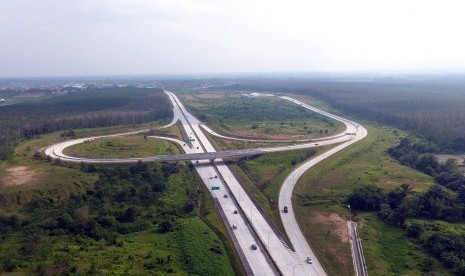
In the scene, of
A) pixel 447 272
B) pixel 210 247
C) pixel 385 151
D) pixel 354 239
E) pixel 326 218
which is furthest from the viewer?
pixel 385 151

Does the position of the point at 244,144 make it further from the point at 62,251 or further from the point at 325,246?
the point at 62,251

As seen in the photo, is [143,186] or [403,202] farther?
[143,186]

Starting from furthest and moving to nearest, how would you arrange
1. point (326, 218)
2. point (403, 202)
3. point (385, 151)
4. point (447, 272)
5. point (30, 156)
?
1. point (385, 151)
2. point (30, 156)
3. point (403, 202)
4. point (326, 218)
5. point (447, 272)

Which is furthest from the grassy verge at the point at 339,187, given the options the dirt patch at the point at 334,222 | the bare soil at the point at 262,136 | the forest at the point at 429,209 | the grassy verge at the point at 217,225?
the bare soil at the point at 262,136

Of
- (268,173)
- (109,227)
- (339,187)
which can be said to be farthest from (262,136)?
(109,227)

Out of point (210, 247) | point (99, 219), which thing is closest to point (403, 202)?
point (210, 247)

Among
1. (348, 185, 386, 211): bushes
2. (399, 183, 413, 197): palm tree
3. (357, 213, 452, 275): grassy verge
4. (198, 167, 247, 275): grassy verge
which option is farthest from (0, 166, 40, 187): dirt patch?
(399, 183, 413, 197): palm tree

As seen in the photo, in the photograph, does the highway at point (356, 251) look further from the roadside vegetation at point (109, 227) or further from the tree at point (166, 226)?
the tree at point (166, 226)
